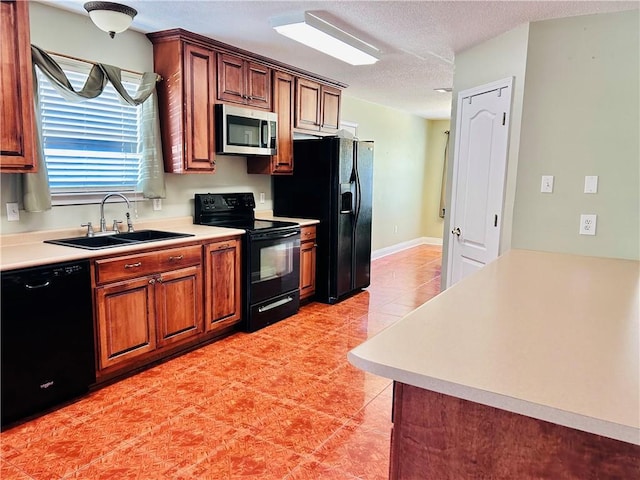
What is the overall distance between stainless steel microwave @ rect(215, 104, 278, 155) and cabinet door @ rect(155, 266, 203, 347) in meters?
1.15

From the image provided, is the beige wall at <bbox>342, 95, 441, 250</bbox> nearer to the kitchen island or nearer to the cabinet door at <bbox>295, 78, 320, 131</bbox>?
the cabinet door at <bbox>295, 78, 320, 131</bbox>

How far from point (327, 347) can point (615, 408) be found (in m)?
2.80

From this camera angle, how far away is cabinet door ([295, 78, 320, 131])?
478 centimetres

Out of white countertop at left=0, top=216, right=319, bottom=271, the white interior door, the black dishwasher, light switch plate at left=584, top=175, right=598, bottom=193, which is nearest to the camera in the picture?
the black dishwasher

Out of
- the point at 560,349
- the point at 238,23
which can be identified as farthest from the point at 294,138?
the point at 560,349

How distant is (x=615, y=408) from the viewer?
88cm

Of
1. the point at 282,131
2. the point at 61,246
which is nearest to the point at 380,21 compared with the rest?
the point at 282,131

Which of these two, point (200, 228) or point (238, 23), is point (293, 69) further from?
point (200, 228)

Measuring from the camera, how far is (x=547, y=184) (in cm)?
304

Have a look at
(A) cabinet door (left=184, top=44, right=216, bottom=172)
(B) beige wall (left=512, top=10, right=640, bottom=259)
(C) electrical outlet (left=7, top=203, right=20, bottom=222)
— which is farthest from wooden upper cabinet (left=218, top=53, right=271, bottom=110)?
(B) beige wall (left=512, top=10, right=640, bottom=259)

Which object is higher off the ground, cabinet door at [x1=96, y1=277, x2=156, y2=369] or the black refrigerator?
the black refrigerator

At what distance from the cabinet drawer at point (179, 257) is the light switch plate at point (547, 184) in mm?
2428

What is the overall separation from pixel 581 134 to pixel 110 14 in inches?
117

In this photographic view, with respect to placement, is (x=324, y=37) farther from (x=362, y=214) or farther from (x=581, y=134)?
(x=362, y=214)
